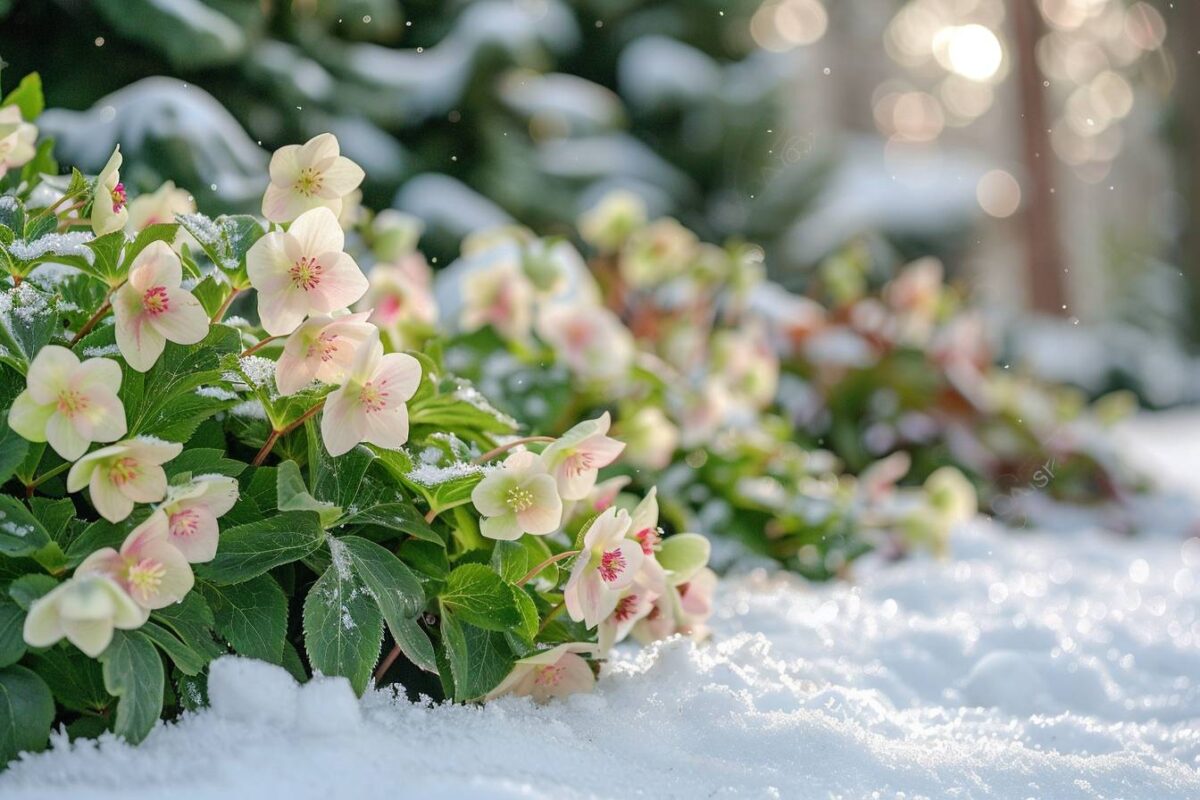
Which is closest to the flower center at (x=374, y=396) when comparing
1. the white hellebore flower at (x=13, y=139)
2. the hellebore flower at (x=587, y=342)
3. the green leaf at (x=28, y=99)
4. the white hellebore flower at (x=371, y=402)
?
the white hellebore flower at (x=371, y=402)

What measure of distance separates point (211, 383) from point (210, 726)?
0.76 ft

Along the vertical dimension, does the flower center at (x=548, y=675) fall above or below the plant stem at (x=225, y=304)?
below

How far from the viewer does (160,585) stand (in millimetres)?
671

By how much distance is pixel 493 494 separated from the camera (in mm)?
786

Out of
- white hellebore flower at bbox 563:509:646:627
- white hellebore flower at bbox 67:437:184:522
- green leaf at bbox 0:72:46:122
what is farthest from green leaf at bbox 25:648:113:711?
green leaf at bbox 0:72:46:122

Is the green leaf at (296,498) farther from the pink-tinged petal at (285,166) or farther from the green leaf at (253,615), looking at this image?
the pink-tinged petal at (285,166)

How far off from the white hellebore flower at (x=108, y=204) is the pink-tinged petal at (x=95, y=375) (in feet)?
0.50

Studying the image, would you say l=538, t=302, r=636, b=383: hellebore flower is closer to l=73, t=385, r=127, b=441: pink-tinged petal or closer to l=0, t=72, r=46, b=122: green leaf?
l=0, t=72, r=46, b=122: green leaf

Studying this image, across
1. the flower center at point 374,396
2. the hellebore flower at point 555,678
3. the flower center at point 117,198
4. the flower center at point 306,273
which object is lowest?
the hellebore flower at point 555,678

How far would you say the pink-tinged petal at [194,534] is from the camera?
0.70 m

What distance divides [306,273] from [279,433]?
0.38ft

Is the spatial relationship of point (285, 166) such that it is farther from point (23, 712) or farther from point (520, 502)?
point (23, 712)

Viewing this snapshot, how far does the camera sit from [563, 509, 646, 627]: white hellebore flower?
2.60ft

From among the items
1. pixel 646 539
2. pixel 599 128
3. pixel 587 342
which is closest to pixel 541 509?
pixel 646 539
